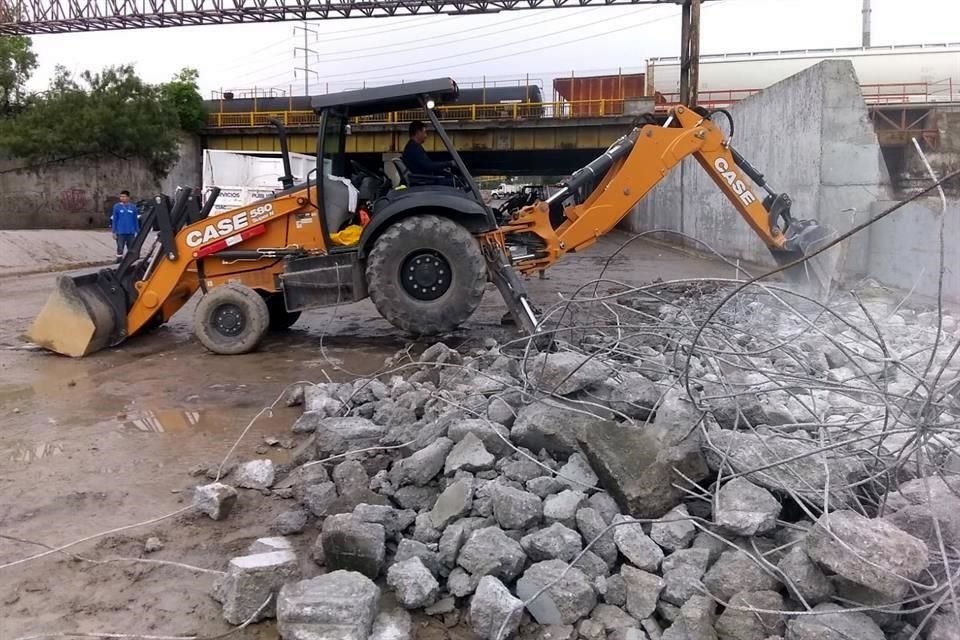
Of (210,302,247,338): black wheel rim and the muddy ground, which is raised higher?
(210,302,247,338): black wheel rim

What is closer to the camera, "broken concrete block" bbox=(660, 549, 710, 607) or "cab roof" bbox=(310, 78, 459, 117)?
"broken concrete block" bbox=(660, 549, 710, 607)

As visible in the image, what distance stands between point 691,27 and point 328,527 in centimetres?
2358

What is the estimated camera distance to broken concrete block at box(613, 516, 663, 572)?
3033mm

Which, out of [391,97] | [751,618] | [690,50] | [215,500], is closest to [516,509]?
[751,618]

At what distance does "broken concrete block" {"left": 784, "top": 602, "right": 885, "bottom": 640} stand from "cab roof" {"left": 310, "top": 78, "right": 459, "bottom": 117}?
5.19 meters

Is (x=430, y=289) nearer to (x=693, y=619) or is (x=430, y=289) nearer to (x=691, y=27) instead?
(x=693, y=619)

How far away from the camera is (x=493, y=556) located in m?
3.08

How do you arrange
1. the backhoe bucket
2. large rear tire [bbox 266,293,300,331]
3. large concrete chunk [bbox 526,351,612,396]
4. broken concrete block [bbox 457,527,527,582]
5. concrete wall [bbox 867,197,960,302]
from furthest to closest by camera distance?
concrete wall [bbox 867,197,960,302]
large rear tire [bbox 266,293,300,331]
the backhoe bucket
large concrete chunk [bbox 526,351,612,396]
broken concrete block [bbox 457,527,527,582]

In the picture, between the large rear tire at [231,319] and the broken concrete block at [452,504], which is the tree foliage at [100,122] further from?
the broken concrete block at [452,504]

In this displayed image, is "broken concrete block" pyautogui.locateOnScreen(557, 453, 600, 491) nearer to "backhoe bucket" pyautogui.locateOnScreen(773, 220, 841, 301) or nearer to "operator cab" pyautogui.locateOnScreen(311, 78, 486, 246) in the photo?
"operator cab" pyautogui.locateOnScreen(311, 78, 486, 246)

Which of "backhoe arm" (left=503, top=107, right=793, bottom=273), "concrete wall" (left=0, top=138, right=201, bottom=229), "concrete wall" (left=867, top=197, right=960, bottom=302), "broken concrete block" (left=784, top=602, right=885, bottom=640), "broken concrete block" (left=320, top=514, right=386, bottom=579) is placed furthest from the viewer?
"concrete wall" (left=0, top=138, right=201, bottom=229)

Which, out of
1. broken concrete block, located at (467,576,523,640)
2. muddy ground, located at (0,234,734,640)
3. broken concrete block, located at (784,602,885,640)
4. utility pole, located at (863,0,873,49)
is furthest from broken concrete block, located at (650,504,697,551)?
utility pole, located at (863,0,873,49)

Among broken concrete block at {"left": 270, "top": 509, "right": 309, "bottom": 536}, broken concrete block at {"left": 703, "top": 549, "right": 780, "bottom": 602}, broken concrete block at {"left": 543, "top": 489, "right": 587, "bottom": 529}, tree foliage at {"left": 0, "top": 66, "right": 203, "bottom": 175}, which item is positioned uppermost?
tree foliage at {"left": 0, "top": 66, "right": 203, "bottom": 175}

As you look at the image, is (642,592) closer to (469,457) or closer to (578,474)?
(578,474)
